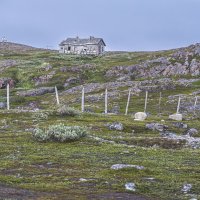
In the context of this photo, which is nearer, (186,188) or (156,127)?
(186,188)

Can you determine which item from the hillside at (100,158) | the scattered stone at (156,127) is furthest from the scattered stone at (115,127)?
the scattered stone at (156,127)

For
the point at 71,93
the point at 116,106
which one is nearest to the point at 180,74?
the point at 71,93

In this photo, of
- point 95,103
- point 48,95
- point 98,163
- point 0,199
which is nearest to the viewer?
point 0,199

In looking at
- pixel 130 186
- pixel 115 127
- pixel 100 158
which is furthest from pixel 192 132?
pixel 130 186

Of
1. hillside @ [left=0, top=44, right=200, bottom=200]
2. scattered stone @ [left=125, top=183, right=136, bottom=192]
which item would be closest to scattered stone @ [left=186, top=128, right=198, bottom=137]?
hillside @ [left=0, top=44, right=200, bottom=200]

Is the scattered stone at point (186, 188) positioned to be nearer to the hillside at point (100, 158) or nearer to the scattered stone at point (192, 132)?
the hillside at point (100, 158)

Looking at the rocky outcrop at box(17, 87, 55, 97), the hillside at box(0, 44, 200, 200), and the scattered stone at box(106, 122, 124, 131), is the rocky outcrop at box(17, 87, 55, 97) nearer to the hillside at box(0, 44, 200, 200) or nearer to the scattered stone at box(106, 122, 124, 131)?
the hillside at box(0, 44, 200, 200)

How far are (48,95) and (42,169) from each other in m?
103

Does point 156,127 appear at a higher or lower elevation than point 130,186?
lower

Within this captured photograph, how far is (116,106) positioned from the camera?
104 m

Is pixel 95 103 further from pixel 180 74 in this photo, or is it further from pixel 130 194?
pixel 130 194

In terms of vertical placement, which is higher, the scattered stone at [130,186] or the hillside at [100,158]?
the scattered stone at [130,186]

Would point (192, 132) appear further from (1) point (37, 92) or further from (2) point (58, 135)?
(1) point (37, 92)

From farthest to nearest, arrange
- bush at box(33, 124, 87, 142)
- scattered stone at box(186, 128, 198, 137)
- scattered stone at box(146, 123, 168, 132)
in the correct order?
scattered stone at box(146, 123, 168, 132) < scattered stone at box(186, 128, 198, 137) < bush at box(33, 124, 87, 142)
